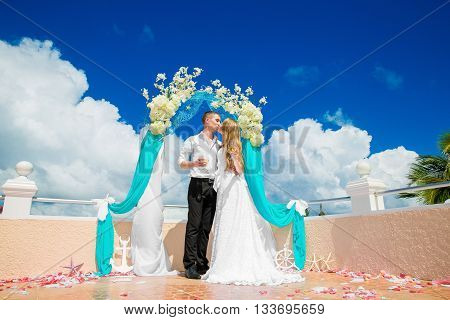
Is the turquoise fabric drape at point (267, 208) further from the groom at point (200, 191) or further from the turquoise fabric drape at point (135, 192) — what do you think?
the turquoise fabric drape at point (135, 192)

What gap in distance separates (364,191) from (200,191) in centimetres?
250

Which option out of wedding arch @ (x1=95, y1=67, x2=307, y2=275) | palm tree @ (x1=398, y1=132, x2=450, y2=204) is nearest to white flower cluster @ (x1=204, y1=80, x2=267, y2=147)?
wedding arch @ (x1=95, y1=67, x2=307, y2=275)

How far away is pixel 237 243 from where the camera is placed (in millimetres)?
3908

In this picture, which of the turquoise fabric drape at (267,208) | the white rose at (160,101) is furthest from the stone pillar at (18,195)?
the turquoise fabric drape at (267,208)

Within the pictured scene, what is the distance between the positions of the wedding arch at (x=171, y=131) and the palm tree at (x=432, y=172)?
6.69 metres

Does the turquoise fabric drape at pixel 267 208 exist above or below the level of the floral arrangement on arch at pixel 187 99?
below

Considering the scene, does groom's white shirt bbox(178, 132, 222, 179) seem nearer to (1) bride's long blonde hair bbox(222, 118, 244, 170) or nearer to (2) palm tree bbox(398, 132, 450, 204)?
(1) bride's long blonde hair bbox(222, 118, 244, 170)

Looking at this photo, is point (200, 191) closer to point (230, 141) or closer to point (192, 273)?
point (230, 141)

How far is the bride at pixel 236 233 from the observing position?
372 cm

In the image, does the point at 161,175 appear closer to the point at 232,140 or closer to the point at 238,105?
the point at 232,140

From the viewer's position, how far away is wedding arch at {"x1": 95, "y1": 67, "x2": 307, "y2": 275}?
181 inches

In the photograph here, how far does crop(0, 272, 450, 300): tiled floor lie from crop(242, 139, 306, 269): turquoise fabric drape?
3.79ft

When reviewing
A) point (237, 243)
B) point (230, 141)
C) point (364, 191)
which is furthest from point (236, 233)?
point (364, 191)

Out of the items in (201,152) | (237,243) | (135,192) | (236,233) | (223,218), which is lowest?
(237,243)
